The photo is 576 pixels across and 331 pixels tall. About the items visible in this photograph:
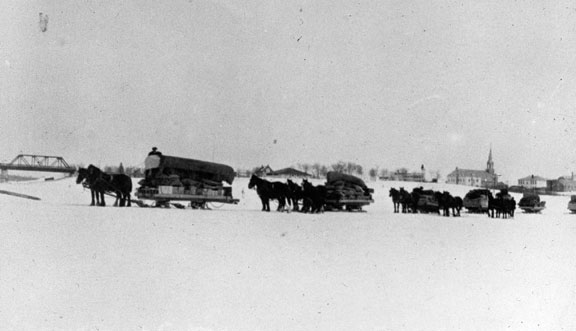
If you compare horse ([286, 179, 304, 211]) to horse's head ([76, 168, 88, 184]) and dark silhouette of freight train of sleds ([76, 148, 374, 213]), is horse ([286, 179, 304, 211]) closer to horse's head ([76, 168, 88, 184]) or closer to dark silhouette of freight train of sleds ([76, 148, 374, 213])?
dark silhouette of freight train of sleds ([76, 148, 374, 213])

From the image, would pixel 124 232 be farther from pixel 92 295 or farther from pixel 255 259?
pixel 255 259

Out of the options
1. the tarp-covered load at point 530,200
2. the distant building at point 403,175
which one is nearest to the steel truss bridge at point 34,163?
the distant building at point 403,175

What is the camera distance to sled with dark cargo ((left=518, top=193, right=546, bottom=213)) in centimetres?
2283

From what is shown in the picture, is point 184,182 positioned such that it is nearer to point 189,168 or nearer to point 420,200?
point 189,168

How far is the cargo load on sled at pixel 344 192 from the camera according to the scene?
1792 centimetres

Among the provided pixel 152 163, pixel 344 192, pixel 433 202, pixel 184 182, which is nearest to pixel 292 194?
pixel 344 192

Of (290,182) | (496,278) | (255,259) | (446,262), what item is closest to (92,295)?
(255,259)

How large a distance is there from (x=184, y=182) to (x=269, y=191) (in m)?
3.01

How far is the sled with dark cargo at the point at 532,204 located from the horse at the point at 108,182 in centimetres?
2040

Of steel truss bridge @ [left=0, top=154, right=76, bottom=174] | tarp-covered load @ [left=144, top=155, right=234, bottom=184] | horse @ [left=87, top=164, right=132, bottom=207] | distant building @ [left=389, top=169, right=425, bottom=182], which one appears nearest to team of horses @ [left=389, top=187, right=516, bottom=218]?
distant building @ [left=389, top=169, right=425, bottom=182]

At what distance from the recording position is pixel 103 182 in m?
13.1

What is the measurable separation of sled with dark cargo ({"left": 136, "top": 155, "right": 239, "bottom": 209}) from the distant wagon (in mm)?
12980

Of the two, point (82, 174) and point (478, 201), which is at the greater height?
point (82, 174)

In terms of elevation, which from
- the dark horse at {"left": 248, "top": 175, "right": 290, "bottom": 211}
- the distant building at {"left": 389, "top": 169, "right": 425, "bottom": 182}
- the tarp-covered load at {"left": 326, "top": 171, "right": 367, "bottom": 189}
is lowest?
the dark horse at {"left": 248, "top": 175, "right": 290, "bottom": 211}
